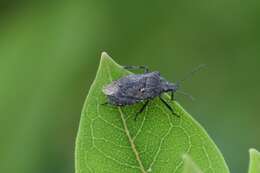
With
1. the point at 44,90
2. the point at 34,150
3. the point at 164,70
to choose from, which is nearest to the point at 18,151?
the point at 34,150

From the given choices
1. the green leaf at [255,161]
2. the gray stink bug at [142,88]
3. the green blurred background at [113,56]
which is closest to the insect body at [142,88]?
the gray stink bug at [142,88]

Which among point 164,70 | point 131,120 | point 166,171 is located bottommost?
point 166,171

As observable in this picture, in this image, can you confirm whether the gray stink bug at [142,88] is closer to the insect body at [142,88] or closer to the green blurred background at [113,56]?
the insect body at [142,88]

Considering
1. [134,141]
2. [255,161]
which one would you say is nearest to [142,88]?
[134,141]

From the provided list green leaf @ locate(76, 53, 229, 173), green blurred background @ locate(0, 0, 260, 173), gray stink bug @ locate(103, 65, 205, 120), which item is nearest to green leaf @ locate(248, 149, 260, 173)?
green leaf @ locate(76, 53, 229, 173)

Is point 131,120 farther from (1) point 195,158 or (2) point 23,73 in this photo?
(2) point 23,73

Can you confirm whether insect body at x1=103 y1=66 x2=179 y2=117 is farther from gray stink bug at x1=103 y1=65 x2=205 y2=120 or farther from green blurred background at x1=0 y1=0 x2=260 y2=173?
green blurred background at x1=0 y1=0 x2=260 y2=173
